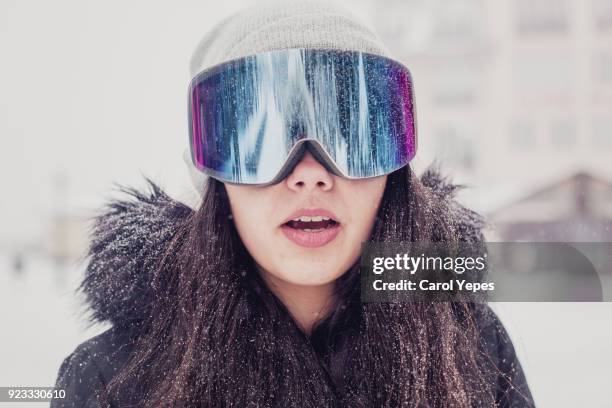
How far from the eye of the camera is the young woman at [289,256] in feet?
2.53

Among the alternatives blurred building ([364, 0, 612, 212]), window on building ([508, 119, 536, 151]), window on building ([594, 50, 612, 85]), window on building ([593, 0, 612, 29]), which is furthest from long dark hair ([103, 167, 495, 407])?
window on building ([594, 50, 612, 85])

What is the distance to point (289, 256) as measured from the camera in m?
0.75

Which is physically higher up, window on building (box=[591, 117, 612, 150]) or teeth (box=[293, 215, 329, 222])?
window on building (box=[591, 117, 612, 150])

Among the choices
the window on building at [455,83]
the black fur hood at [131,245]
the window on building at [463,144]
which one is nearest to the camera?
the black fur hood at [131,245]

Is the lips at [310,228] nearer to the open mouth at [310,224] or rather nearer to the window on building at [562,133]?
the open mouth at [310,224]

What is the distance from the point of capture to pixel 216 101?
2.68 feet

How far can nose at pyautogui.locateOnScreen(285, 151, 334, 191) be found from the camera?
76cm

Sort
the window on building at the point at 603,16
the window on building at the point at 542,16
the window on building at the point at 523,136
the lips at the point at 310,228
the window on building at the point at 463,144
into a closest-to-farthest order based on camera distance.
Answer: the lips at the point at 310,228 → the window on building at the point at 603,16 → the window on building at the point at 542,16 → the window on building at the point at 463,144 → the window on building at the point at 523,136

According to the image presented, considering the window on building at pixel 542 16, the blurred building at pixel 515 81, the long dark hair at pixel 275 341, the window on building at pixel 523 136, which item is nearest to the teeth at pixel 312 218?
the long dark hair at pixel 275 341

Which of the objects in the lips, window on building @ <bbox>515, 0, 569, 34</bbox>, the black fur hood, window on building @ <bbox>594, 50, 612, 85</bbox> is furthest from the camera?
window on building @ <bbox>515, 0, 569, 34</bbox>

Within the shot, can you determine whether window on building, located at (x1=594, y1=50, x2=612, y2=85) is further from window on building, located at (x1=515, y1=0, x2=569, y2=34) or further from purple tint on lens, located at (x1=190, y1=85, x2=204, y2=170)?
purple tint on lens, located at (x1=190, y1=85, x2=204, y2=170)

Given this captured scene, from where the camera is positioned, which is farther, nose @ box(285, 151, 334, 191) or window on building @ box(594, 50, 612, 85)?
window on building @ box(594, 50, 612, 85)

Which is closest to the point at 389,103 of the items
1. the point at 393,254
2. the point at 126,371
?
the point at 393,254

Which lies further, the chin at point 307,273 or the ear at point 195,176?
the ear at point 195,176
